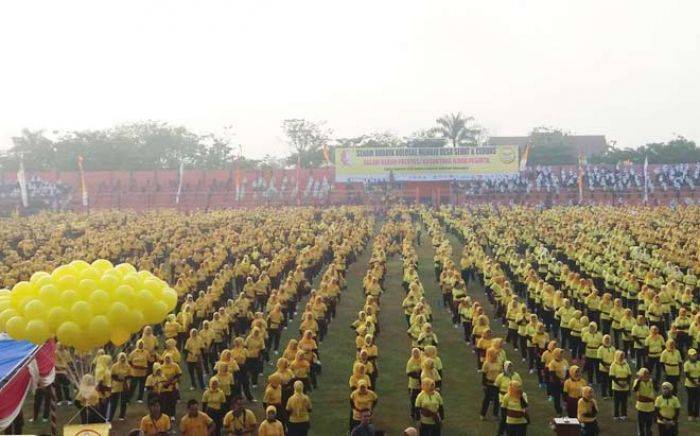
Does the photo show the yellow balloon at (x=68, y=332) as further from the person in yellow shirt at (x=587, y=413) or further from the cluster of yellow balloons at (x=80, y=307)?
the person in yellow shirt at (x=587, y=413)

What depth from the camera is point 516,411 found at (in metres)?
10.2

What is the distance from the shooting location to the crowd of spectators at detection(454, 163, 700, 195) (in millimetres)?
51531

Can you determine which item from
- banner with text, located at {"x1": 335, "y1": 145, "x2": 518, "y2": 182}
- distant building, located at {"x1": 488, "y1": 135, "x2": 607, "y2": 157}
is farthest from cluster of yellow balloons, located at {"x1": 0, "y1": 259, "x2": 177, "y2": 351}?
distant building, located at {"x1": 488, "y1": 135, "x2": 607, "y2": 157}

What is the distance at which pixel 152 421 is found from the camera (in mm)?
9055

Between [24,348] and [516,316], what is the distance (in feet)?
28.6

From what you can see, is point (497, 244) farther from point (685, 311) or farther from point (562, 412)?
point (562, 412)

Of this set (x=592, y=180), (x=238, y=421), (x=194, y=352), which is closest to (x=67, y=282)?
(x=238, y=421)

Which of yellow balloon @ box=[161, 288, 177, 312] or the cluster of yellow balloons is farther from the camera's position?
yellow balloon @ box=[161, 288, 177, 312]

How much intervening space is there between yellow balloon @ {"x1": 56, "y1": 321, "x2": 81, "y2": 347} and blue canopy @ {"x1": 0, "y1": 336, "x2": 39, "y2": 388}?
77cm

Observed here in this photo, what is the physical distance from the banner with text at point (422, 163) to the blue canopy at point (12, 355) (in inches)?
1654

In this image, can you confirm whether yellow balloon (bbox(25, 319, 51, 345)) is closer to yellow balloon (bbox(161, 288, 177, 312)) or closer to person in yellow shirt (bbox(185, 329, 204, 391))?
yellow balloon (bbox(161, 288, 177, 312))

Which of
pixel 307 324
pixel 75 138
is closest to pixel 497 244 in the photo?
pixel 307 324

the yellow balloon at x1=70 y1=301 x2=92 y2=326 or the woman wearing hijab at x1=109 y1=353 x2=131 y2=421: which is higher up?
the yellow balloon at x1=70 y1=301 x2=92 y2=326

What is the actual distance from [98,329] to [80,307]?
0.32 metres
